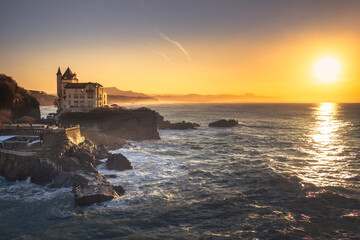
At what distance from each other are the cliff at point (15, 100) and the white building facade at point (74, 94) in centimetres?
893

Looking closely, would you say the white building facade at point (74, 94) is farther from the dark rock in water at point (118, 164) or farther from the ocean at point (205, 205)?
the ocean at point (205, 205)

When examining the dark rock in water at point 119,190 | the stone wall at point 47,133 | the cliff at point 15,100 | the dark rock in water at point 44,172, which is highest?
the cliff at point 15,100

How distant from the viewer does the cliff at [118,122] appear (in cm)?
6283

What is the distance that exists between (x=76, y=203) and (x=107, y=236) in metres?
6.74

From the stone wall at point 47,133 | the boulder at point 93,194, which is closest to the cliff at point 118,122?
the stone wall at point 47,133

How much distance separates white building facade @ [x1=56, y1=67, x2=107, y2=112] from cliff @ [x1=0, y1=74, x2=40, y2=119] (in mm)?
8929

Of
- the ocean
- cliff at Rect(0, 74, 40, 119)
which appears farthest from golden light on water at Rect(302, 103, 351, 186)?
cliff at Rect(0, 74, 40, 119)

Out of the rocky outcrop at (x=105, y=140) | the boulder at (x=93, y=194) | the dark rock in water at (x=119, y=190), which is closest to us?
the boulder at (x=93, y=194)

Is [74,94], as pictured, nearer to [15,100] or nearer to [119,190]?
[15,100]

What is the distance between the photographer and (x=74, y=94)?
71000mm

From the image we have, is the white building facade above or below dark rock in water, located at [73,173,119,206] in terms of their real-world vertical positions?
above

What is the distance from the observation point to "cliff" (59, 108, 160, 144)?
62.8m

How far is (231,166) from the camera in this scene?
123ft

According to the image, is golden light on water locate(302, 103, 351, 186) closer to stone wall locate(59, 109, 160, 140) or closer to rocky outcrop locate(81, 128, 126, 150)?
rocky outcrop locate(81, 128, 126, 150)
